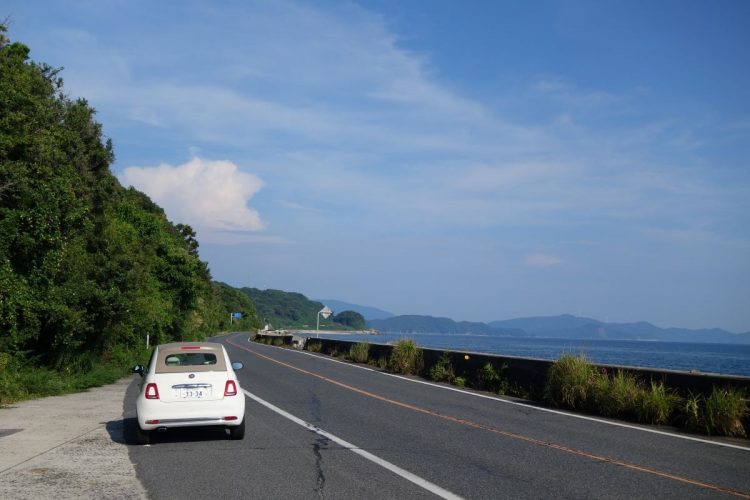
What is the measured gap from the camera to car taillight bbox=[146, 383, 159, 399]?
1042 cm

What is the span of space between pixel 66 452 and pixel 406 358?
17.3 meters

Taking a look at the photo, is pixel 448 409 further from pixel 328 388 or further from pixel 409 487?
pixel 409 487

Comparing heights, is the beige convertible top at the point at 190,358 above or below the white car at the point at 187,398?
above

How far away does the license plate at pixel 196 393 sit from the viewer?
34.6ft

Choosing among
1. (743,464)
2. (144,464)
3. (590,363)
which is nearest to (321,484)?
(144,464)

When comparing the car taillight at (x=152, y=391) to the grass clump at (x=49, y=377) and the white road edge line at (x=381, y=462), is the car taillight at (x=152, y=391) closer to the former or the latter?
the white road edge line at (x=381, y=462)

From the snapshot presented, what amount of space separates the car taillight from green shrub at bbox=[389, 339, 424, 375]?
15.9m

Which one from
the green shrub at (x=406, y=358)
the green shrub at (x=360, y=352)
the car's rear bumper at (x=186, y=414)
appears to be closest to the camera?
the car's rear bumper at (x=186, y=414)

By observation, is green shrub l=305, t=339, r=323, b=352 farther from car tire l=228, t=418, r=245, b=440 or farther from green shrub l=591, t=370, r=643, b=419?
car tire l=228, t=418, r=245, b=440

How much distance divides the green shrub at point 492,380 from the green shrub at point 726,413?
723 centimetres

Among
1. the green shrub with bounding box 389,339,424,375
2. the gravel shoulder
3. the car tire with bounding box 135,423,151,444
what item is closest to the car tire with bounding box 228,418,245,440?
A: the car tire with bounding box 135,423,151,444

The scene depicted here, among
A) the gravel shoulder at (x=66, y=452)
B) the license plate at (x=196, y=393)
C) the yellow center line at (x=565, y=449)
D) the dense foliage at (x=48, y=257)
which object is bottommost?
the gravel shoulder at (x=66, y=452)

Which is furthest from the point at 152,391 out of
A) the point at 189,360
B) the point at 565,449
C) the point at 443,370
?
the point at 443,370

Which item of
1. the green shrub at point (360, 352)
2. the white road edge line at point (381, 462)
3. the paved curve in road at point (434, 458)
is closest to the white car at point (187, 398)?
the paved curve in road at point (434, 458)
